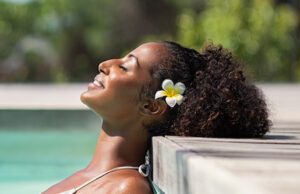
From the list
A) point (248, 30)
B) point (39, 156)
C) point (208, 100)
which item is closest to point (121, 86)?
point (208, 100)

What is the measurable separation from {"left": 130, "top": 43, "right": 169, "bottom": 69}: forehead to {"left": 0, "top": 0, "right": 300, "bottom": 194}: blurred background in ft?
1.31

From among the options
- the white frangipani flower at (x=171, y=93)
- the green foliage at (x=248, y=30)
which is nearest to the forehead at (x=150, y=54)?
the white frangipani flower at (x=171, y=93)

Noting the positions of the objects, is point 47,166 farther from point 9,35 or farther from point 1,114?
point 9,35

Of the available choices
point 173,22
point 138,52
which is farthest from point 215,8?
point 138,52

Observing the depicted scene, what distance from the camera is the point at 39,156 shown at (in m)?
6.40

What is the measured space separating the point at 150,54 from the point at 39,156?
3865 millimetres

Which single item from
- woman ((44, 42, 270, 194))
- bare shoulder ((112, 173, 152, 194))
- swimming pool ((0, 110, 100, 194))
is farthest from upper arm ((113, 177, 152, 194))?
swimming pool ((0, 110, 100, 194))

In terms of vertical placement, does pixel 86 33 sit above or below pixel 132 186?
above

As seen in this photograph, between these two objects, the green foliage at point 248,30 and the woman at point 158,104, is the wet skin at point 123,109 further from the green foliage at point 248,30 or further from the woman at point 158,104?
the green foliage at point 248,30

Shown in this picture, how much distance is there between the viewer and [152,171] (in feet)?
9.28

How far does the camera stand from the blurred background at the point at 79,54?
256 inches

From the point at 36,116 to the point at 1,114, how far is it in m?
0.41

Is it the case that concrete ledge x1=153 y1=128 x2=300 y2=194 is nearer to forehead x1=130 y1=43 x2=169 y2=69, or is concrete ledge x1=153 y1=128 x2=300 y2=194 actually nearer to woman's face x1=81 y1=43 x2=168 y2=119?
woman's face x1=81 y1=43 x2=168 y2=119

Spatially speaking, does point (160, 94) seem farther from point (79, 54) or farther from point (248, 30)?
point (79, 54)
